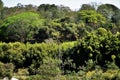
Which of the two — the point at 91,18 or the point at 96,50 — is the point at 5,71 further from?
the point at 91,18

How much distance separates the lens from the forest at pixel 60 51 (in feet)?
81.9

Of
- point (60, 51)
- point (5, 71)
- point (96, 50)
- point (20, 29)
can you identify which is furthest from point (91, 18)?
point (5, 71)

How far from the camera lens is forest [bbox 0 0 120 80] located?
25.0m

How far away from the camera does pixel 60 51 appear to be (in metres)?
29.0

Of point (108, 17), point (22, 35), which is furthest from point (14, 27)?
point (108, 17)

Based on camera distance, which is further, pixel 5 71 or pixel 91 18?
pixel 91 18

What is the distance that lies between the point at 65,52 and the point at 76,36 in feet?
27.3

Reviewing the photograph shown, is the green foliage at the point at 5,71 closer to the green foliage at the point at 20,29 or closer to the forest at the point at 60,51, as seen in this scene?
the forest at the point at 60,51

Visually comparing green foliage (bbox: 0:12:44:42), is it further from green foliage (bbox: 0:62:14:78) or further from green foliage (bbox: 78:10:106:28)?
green foliage (bbox: 0:62:14:78)

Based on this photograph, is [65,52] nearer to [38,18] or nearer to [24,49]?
[24,49]

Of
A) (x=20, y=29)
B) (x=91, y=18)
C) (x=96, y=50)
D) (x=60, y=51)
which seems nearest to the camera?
(x=96, y=50)

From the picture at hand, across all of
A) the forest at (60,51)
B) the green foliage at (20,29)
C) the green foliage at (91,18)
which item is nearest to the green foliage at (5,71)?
the forest at (60,51)

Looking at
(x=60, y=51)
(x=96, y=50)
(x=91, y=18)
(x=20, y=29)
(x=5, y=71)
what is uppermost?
(x=91, y=18)

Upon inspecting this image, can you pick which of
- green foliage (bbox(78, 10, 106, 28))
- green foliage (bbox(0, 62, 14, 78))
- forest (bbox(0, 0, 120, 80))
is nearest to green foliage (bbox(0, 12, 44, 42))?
forest (bbox(0, 0, 120, 80))
